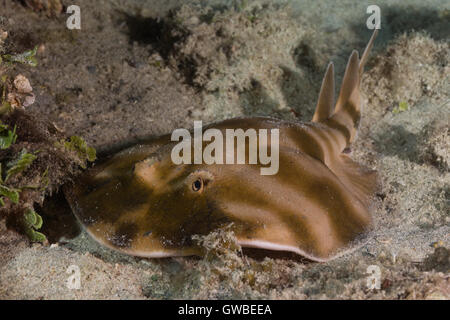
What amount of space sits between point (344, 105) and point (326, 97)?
31cm

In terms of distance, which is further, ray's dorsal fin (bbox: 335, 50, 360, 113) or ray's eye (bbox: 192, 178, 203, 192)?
ray's dorsal fin (bbox: 335, 50, 360, 113)

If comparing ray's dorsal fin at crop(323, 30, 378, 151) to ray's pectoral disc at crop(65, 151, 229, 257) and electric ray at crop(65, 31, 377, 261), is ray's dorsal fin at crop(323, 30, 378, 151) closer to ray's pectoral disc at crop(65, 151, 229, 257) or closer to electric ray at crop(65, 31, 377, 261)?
electric ray at crop(65, 31, 377, 261)

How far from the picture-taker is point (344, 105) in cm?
465

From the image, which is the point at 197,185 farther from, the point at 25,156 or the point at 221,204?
the point at 25,156

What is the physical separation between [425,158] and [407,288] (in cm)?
275

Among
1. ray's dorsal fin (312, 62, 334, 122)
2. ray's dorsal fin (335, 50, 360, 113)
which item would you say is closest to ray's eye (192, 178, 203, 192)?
ray's dorsal fin (312, 62, 334, 122)

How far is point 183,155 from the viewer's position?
3072mm

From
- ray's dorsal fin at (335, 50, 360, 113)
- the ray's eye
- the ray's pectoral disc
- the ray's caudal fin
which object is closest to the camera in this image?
the ray's pectoral disc

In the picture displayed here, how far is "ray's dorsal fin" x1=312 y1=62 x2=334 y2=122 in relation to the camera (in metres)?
4.50

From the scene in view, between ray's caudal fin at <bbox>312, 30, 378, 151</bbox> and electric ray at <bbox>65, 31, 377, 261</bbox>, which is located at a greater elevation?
ray's caudal fin at <bbox>312, 30, 378, 151</bbox>

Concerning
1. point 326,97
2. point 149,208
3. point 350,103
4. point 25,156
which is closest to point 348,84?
point 350,103

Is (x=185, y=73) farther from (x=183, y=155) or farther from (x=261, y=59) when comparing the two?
(x=183, y=155)
